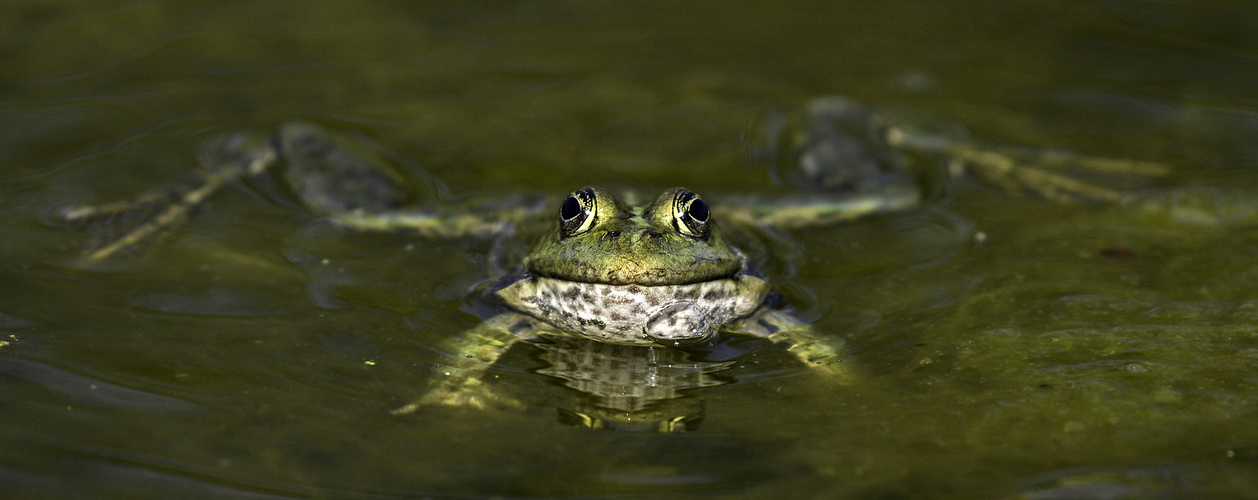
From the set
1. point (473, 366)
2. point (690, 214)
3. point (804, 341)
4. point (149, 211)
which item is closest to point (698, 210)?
point (690, 214)

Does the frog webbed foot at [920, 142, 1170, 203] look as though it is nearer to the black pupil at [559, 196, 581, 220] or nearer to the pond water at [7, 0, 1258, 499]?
the pond water at [7, 0, 1258, 499]

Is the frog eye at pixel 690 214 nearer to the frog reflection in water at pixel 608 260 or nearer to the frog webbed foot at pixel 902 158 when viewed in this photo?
the frog reflection in water at pixel 608 260

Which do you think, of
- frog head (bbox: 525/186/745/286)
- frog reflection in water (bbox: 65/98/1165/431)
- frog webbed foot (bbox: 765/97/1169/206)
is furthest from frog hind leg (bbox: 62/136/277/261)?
frog webbed foot (bbox: 765/97/1169/206)

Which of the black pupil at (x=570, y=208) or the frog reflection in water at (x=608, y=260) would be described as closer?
the frog reflection in water at (x=608, y=260)

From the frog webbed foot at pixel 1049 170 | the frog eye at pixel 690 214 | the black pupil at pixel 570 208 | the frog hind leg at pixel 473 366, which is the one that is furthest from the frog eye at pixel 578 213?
the frog webbed foot at pixel 1049 170

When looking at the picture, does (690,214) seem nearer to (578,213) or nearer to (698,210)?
(698,210)

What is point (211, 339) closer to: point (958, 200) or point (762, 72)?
point (958, 200)

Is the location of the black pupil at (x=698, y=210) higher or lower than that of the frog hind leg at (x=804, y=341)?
higher

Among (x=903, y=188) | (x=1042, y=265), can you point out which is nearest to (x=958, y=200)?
(x=903, y=188)
